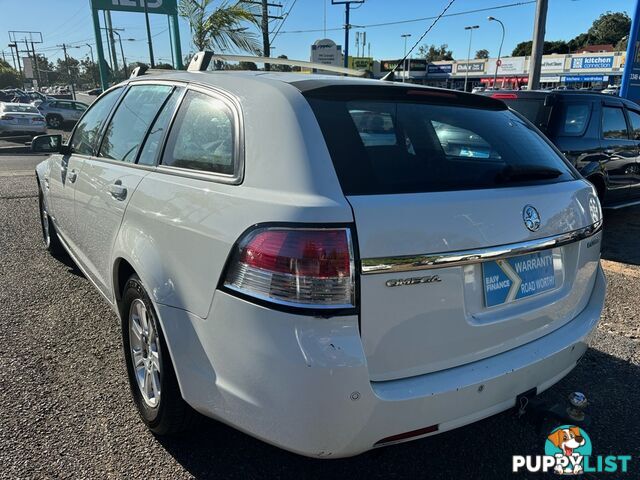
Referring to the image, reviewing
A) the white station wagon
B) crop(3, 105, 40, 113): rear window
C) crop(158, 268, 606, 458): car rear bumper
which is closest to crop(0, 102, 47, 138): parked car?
crop(3, 105, 40, 113): rear window

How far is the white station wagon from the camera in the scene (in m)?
1.65

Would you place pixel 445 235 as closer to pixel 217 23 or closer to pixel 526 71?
pixel 217 23

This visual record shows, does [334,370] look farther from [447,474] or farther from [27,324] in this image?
[27,324]

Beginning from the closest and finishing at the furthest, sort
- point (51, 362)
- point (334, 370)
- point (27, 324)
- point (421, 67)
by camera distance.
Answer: point (334, 370), point (51, 362), point (27, 324), point (421, 67)

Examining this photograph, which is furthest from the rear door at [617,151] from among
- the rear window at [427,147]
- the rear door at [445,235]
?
the rear door at [445,235]

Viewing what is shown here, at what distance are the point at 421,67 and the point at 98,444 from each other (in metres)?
65.5

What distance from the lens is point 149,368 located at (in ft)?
8.01

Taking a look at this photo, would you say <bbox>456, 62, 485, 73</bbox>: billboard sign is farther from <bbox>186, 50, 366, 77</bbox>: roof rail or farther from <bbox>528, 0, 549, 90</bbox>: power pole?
<bbox>186, 50, 366, 77</bbox>: roof rail

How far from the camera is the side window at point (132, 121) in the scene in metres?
2.72

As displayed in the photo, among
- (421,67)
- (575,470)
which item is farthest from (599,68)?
(575,470)

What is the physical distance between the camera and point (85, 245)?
335 centimetres

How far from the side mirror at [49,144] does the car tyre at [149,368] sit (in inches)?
80.6

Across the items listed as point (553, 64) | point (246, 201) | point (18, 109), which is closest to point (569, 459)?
point (246, 201)

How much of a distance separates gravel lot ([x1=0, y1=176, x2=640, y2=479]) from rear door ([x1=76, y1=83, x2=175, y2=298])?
0.54 meters
